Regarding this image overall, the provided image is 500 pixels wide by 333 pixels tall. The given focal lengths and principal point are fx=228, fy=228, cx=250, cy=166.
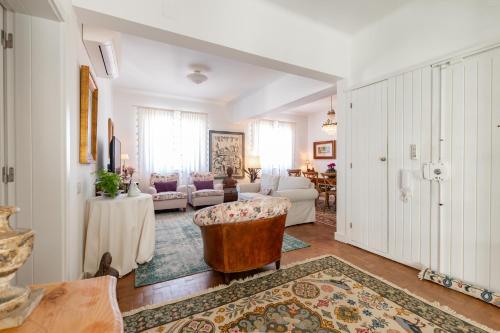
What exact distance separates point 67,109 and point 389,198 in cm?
334

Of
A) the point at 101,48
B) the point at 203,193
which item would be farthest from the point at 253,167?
the point at 101,48

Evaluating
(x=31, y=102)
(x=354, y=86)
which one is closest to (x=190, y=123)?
(x=354, y=86)

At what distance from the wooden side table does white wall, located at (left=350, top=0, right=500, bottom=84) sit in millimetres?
3244

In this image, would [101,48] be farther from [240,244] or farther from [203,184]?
[203,184]

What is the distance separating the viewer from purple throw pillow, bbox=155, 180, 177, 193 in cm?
554

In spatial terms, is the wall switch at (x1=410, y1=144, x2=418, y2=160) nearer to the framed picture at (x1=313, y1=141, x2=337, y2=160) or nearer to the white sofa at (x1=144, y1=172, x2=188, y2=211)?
the white sofa at (x1=144, y1=172, x2=188, y2=211)

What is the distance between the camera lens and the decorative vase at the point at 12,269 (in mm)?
617

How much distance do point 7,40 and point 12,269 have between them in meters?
1.57

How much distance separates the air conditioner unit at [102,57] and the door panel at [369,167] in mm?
3052

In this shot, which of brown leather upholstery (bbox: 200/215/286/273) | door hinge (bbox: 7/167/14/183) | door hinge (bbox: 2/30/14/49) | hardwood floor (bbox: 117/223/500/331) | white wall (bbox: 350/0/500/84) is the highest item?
white wall (bbox: 350/0/500/84)

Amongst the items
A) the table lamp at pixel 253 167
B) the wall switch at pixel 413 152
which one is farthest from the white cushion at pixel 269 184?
the wall switch at pixel 413 152

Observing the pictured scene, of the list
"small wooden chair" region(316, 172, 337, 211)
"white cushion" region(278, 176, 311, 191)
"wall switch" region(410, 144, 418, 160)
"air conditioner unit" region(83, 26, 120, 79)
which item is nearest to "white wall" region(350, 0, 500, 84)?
"wall switch" region(410, 144, 418, 160)

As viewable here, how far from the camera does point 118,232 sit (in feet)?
7.92

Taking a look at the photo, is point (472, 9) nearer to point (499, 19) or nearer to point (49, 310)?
point (499, 19)
